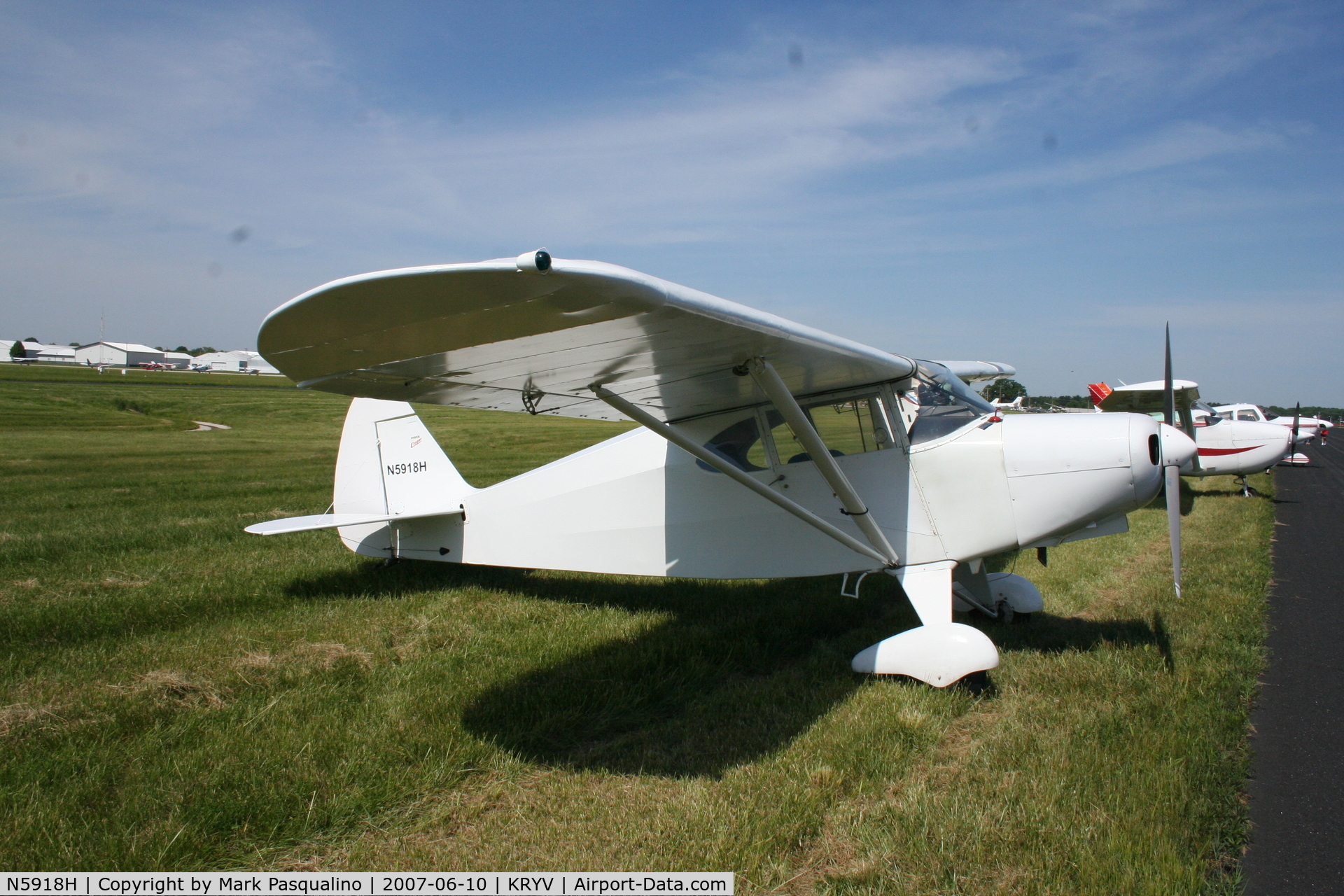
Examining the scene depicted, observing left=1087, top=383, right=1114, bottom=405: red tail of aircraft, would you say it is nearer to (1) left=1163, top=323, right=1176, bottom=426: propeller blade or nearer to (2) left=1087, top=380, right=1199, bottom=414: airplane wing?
(2) left=1087, top=380, right=1199, bottom=414: airplane wing

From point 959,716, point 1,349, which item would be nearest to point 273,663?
point 959,716

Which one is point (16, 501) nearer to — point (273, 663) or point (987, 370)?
point (273, 663)

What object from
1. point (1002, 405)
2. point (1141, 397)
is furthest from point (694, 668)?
point (1002, 405)

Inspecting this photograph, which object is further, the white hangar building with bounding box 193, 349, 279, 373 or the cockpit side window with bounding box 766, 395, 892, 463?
the white hangar building with bounding box 193, 349, 279, 373

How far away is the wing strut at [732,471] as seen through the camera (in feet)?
13.3

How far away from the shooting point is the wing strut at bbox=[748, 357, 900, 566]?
388 cm

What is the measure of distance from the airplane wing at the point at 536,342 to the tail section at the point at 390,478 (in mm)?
2155

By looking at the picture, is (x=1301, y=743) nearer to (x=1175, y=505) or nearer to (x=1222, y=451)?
(x=1175, y=505)

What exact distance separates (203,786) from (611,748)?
1.79m

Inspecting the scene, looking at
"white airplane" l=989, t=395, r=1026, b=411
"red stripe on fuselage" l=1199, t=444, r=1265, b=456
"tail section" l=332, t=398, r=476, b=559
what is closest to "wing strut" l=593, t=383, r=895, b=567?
"white airplane" l=989, t=395, r=1026, b=411

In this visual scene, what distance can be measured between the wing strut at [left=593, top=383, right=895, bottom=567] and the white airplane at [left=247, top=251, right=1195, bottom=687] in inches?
0.6

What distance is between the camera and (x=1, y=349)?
124 meters

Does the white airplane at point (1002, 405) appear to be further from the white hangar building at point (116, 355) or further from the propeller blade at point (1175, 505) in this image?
the white hangar building at point (116, 355)

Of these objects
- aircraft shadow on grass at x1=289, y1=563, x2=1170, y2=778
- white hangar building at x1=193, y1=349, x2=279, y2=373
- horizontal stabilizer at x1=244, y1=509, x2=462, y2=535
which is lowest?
aircraft shadow on grass at x1=289, y1=563, x2=1170, y2=778
